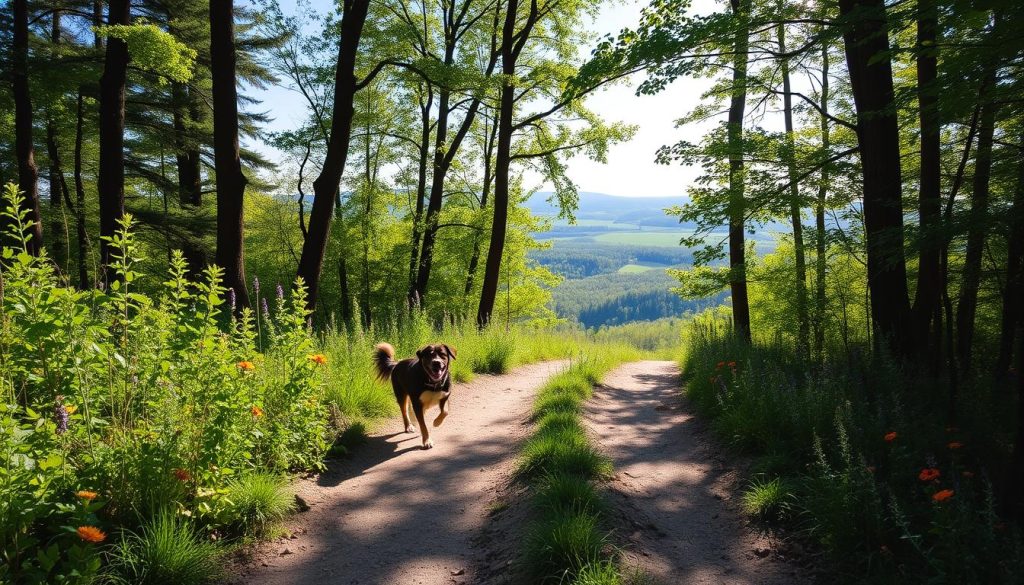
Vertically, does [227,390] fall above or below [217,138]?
below

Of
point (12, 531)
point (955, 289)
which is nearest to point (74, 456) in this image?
point (12, 531)

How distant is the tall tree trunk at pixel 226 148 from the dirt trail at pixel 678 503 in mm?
5704

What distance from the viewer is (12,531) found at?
2783 millimetres

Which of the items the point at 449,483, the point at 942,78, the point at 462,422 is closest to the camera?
the point at 942,78

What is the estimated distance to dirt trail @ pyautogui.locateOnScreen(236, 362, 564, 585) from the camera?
3768mm

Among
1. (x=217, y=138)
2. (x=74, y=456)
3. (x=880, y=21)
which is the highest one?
(x=880, y=21)

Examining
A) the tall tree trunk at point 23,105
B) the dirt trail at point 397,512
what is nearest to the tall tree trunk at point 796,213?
the dirt trail at point 397,512

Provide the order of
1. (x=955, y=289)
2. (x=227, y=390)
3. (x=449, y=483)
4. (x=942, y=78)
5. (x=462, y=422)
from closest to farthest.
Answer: (x=227, y=390) → (x=942, y=78) → (x=449, y=483) → (x=462, y=422) → (x=955, y=289)

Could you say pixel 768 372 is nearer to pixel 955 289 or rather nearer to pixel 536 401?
pixel 536 401

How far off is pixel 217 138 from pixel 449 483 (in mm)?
6287

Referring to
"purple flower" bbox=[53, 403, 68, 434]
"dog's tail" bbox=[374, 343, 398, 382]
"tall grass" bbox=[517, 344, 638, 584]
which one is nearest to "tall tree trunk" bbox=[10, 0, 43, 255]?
"dog's tail" bbox=[374, 343, 398, 382]

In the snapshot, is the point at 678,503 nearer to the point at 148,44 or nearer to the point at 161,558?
the point at 161,558

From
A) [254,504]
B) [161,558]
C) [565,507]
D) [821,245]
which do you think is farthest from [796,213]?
[161,558]

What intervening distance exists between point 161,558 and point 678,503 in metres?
3.95
